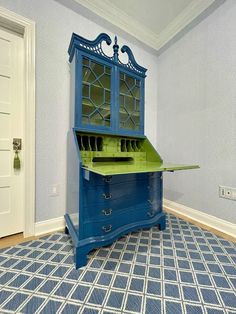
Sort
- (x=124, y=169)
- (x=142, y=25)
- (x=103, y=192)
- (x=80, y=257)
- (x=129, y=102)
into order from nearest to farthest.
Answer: (x=124, y=169), (x=80, y=257), (x=103, y=192), (x=129, y=102), (x=142, y=25)

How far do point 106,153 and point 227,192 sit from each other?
1.32 metres

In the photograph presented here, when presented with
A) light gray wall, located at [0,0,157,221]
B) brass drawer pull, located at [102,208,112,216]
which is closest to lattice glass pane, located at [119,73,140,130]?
light gray wall, located at [0,0,157,221]

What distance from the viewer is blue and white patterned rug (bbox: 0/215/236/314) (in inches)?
32.6

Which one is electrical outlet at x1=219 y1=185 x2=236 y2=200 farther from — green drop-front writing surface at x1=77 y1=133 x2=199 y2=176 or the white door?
the white door

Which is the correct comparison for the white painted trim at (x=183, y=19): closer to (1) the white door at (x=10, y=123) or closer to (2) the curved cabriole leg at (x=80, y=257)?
(1) the white door at (x=10, y=123)

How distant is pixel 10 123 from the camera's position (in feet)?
4.88

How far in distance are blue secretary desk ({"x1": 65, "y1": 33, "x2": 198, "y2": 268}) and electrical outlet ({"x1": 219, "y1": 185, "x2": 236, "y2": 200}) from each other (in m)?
0.66

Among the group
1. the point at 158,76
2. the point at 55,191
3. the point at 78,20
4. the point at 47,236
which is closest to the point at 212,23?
the point at 158,76

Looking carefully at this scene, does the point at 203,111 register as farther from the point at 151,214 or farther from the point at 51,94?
the point at 51,94

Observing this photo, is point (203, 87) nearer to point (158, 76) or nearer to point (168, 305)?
point (158, 76)

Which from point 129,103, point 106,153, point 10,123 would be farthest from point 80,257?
point 129,103

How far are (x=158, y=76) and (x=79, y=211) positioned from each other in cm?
234

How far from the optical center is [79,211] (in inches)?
44.8

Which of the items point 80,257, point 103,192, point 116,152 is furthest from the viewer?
point 116,152
